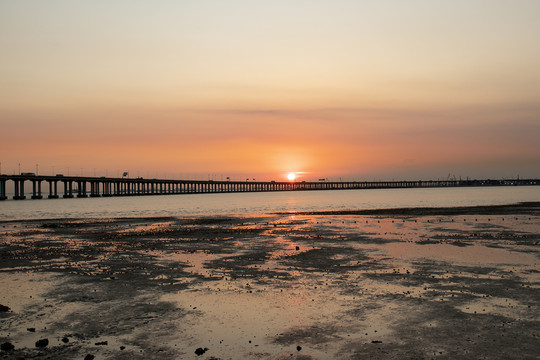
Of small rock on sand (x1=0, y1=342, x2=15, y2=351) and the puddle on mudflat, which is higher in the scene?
small rock on sand (x1=0, y1=342, x2=15, y2=351)

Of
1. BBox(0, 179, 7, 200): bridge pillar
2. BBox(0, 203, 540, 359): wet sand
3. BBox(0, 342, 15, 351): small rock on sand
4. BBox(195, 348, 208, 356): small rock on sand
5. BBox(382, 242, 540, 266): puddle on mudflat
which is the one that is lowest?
BBox(382, 242, 540, 266): puddle on mudflat

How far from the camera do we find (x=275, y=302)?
47.9 ft

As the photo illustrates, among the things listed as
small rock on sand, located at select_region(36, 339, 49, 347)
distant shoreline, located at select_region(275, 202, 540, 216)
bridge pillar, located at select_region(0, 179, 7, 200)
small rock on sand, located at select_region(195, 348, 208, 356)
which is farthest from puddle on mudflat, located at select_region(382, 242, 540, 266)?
bridge pillar, located at select_region(0, 179, 7, 200)

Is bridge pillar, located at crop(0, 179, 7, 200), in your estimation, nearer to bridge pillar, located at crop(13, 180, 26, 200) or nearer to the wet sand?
bridge pillar, located at crop(13, 180, 26, 200)

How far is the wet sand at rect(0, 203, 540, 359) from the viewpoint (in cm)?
1059

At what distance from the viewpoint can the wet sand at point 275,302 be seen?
10586 millimetres

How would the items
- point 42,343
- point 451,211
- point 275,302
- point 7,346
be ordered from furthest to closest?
point 451,211 < point 275,302 < point 42,343 < point 7,346

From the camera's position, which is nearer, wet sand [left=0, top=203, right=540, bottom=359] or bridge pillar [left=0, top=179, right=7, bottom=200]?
wet sand [left=0, top=203, right=540, bottom=359]

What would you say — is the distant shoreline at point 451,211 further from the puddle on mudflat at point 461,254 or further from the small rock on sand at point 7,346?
the small rock on sand at point 7,346

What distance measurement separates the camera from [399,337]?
36.5 feet

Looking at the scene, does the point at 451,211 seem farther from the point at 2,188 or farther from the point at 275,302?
the point at 2,188

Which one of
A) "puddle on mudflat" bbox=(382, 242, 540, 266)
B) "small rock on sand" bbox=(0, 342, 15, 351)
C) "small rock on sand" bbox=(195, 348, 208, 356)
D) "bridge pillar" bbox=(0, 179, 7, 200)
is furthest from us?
"bridge pillar" bbox=(0, 179, 7, 200)

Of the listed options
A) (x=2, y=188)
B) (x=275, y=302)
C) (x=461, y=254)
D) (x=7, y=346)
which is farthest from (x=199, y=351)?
(x=2, y=188)

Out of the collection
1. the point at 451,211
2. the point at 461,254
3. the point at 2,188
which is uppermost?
Result: the point at 2,188
